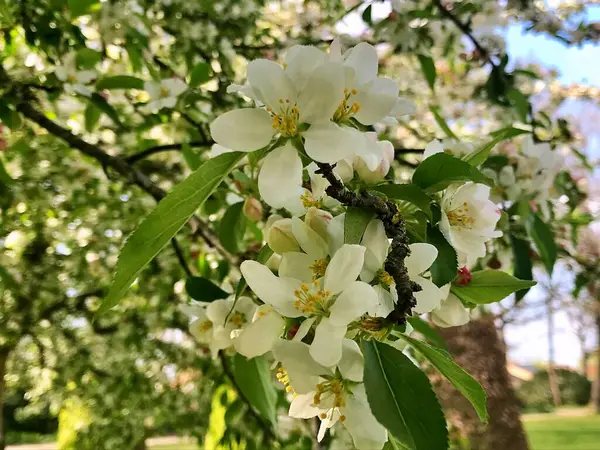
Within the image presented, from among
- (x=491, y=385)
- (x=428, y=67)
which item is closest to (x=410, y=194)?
(x=428, y=67)

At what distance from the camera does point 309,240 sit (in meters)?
0.55

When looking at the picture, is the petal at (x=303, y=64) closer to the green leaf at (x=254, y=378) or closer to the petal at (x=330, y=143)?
the petal at (x=330, y=143)

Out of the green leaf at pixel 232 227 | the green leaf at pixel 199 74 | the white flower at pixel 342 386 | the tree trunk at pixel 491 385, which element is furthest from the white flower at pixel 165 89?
the tree trunk at pixel 491 385

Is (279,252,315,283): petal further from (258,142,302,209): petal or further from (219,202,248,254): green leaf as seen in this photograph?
(219,202,248,254): green leaf

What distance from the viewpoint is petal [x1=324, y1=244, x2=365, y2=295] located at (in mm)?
484

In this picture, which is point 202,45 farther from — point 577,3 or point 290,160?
point 577,3

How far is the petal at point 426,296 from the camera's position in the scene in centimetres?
55

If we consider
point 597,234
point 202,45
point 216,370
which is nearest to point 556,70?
point 202,45

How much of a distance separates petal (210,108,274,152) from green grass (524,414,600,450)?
8609 millimetres

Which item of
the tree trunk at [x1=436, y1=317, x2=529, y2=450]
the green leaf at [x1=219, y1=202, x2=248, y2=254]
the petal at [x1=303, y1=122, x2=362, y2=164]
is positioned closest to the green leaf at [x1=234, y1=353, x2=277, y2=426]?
the green leaf at [x1=219, y1=202, x2=248, y2=254]

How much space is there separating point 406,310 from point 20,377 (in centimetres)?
397

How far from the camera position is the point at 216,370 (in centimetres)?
227

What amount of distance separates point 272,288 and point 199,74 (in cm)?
97

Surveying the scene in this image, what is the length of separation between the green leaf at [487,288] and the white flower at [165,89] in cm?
94
